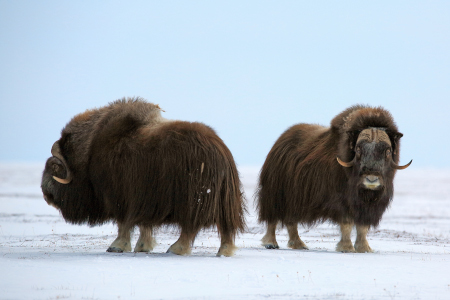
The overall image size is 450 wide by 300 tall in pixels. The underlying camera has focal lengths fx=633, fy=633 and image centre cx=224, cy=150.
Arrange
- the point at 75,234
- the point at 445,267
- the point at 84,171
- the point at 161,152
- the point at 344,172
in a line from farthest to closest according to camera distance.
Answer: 1. the point at 75,234
2. the point at 344,172
3. the point at 84,171
4. the point at 161,152
5. the point at 445,267

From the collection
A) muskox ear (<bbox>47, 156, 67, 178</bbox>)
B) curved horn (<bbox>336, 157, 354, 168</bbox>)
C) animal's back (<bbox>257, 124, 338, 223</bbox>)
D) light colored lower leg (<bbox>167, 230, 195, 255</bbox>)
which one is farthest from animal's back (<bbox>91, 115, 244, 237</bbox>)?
animal's back (<bbox>257, 124, 338, 223</bbox>)

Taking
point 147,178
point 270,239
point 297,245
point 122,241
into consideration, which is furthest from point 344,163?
point 122,241

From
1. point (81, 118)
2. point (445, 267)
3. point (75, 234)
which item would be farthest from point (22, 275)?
point (75, 234)

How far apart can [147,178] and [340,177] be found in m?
2.12

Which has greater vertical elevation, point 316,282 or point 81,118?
point 81,118

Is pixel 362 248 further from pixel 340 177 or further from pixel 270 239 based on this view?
pixel 270 239

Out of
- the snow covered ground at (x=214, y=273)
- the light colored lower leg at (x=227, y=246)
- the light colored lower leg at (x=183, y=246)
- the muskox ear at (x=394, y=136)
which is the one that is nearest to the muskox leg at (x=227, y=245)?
the light colored lower leg at (x=227, y=246)

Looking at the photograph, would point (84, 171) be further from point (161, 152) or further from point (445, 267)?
point (445, 267)

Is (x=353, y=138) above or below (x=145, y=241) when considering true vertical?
above

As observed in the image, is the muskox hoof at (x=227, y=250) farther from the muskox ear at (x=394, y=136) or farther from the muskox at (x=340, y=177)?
the muskox ear at (x=394, y=136)

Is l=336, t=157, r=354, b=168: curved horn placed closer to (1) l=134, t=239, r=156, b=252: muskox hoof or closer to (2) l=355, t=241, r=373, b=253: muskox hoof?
(2) l=355, t=241, r=373, b=253: muskox hoof

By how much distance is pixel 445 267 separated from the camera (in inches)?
197

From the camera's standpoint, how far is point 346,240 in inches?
251

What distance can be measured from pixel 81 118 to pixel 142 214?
54.4 inches
